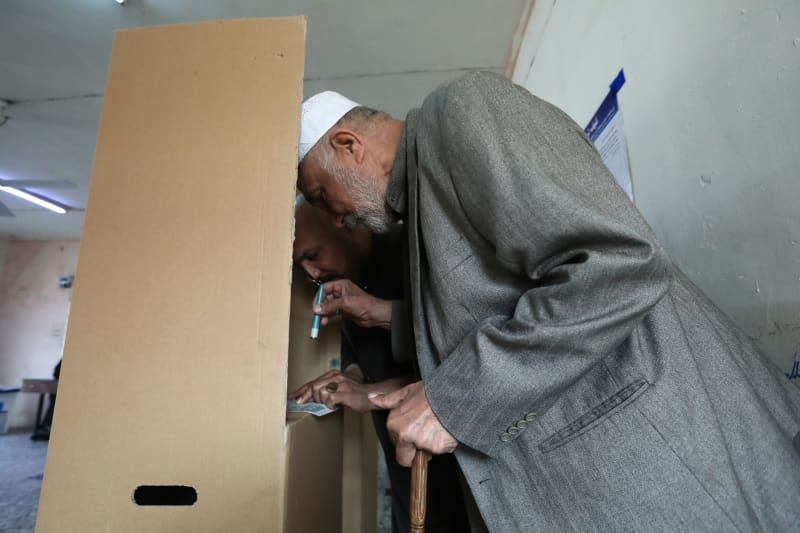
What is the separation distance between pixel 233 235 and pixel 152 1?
177 centimetres

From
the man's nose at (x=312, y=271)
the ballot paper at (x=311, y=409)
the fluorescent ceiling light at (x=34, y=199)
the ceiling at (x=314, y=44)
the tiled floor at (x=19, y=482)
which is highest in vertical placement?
the fluorescent ceiling light at (x=34, y=199)

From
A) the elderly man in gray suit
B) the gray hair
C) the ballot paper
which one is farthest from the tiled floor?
the elderly man in gray suit

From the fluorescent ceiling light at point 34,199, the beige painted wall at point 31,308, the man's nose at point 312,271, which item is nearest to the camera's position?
the man's nose at point 312,271

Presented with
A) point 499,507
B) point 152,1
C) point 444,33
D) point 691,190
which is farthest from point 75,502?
point 444,33

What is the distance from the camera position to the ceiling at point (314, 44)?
1952 millimetres

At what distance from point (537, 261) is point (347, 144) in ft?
1.57

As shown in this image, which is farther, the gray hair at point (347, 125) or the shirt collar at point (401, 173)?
the gray hair at point (347, 125)

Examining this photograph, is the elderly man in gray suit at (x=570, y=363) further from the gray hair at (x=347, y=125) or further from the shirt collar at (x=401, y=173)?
the gray hair at (x=347, y=125)

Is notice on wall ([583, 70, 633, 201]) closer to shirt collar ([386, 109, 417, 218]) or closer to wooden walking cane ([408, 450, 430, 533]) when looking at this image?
shirt collar ([386, 109, 417, 218])

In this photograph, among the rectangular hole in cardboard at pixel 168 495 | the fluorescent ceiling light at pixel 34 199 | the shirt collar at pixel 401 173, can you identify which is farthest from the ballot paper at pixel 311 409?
the fluorescent ceiling light at pixel 34 199

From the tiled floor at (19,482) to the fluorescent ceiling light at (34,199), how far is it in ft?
8.17

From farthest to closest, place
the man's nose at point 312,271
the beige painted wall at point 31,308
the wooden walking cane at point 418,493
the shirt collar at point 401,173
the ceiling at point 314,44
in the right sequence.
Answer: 1. the beige painted wall at point 31,308
2. the ceiling at point 314,44
3. the man's nose at point 312,271
4. the shirt collar at point 401,173
5. the wooden walking cane at point 418,493

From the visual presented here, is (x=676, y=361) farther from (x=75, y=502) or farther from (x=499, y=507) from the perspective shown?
(x=75, y=502)

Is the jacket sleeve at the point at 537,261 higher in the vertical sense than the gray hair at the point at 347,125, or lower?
lower
